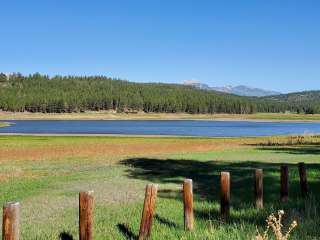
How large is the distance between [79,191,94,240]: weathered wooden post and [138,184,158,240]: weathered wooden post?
49.5 inches

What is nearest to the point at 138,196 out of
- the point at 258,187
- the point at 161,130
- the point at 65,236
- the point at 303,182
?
the point at 303,182

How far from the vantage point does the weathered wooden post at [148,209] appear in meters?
11.6

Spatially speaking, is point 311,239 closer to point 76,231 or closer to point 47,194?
point 76,231

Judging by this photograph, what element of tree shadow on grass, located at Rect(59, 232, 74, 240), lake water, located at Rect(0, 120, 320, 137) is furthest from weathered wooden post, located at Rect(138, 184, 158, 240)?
lake water, located at Rect(0, 120, 320, 137)

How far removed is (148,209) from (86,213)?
4.76 ft

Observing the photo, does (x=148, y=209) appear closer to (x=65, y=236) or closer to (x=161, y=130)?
(x=65, y=236)

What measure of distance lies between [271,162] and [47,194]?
53.5 ft

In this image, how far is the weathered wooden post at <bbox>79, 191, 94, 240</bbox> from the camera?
431 inches

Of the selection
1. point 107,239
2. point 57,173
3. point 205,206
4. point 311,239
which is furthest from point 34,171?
point 311,239

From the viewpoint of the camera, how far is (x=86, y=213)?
11.0 meters

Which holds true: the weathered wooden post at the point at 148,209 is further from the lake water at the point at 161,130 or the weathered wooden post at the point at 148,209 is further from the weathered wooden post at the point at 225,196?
the lake water at the point at 161,130

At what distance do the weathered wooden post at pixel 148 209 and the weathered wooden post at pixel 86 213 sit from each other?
Answer: 1.26 meters

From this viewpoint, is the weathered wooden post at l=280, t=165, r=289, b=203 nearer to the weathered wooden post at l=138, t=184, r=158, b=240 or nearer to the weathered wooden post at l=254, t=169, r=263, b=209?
the weathered wooden post at l=254, t=169, r=263, b=209

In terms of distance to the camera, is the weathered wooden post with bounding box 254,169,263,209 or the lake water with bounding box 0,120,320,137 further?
the lake water with bounding box 0,120,320,137
